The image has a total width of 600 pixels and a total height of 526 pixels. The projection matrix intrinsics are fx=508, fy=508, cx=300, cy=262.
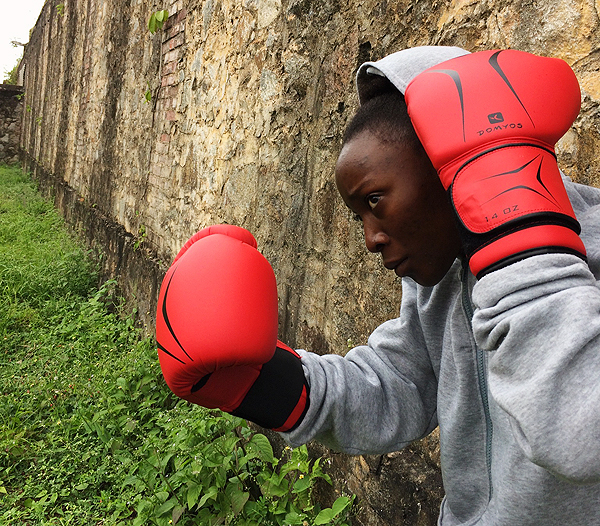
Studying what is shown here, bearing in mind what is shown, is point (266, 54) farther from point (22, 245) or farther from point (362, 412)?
point (22, 245)

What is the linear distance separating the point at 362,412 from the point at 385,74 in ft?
2.25

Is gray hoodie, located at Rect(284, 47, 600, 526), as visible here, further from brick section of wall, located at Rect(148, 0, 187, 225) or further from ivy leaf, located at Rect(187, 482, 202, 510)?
brick section of wall, located at Rect(148, 0, 187, 225)

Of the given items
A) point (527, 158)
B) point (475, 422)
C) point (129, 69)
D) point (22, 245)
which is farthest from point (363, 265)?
point (22, 245)

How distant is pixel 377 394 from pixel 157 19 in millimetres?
3605

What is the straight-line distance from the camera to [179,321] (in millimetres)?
1088

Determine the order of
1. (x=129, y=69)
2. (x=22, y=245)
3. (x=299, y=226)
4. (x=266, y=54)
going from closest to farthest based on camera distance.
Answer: (x=299, y=226) < (x=266, y=54) < (x=129, y=69) < (x=22, y=245)

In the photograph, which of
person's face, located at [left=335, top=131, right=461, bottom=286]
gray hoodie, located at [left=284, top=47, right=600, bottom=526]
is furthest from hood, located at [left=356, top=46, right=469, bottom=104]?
person's face, located at [left=335, top=131, right=461, bottom=286]

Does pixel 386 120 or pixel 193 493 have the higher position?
pixel 386 120

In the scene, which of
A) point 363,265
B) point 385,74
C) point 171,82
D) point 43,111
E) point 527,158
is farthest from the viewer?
point 43,111

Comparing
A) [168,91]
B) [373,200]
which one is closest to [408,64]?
[373,200]

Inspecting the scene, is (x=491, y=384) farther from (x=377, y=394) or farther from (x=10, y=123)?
(x=10, y=123)

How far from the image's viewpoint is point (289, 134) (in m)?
2.23

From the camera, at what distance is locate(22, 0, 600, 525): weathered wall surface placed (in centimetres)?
131

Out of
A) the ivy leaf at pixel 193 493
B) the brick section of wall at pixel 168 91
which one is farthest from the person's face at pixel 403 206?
the brick section of wall at pixel 168 91
